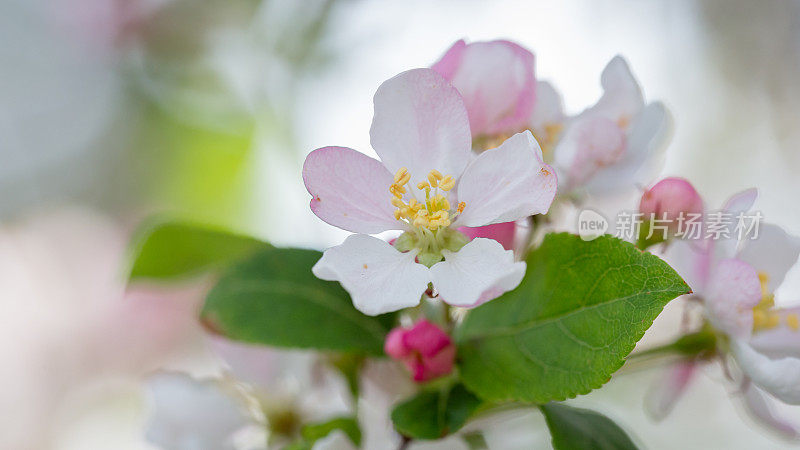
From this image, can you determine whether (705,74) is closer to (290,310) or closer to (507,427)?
(507,427)

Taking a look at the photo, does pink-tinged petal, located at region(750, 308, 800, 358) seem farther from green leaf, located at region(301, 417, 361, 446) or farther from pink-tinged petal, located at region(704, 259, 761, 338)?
green leaf, located at region(301, 417, 361, 446)

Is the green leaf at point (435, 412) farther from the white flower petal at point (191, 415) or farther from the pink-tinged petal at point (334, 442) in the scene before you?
the white flower petal at point (191, 415)

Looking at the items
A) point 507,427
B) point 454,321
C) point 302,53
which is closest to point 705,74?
point 302,53

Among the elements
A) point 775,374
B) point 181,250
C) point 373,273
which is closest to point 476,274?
point 373,273

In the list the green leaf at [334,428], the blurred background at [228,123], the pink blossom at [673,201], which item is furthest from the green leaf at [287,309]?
the blurred background at [228,123]

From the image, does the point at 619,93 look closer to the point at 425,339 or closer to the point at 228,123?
the point at 425,339

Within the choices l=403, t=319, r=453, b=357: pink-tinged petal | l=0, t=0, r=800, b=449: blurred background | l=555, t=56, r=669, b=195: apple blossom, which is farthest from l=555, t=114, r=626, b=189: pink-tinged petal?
l=0, t=0, r=800, b=449: blurred background
